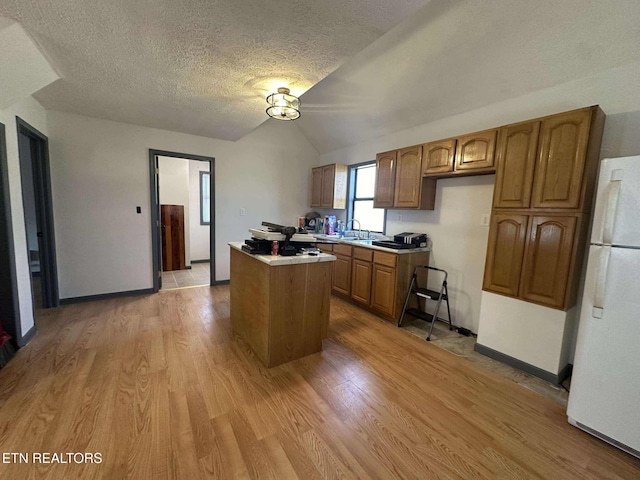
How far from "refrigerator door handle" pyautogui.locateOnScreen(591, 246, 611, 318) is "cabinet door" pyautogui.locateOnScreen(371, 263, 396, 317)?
5.51ft

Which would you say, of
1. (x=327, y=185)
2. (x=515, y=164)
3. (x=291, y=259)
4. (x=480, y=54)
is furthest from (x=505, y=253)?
(x=327, y=185)

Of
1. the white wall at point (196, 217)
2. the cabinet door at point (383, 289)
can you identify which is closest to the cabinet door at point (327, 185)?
the cabinet door at point (383, 289)

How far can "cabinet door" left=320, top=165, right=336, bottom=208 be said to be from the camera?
4.49m

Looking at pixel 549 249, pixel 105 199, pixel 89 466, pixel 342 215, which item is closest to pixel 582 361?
pixel 549 249

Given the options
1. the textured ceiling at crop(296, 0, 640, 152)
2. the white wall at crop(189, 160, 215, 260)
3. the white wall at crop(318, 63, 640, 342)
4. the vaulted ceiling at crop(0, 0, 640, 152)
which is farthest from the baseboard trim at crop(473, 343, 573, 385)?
the white wall at crop(189, 160, 215, 260)

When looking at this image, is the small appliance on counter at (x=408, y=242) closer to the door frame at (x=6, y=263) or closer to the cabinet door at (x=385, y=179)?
the cabinet door at (x=385, y=179)

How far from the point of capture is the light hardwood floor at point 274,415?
137 centimetres

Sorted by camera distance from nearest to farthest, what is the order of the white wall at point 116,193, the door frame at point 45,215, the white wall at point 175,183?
the door frame at point 45,215, the white wall at point 116,193, the white wall at point 175,183

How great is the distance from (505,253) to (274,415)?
2.31 m

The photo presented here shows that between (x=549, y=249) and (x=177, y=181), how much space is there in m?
5.85

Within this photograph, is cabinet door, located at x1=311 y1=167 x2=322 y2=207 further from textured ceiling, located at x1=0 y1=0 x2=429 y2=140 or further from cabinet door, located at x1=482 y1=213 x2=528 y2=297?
cabinet door, located at x1=482 y1=213 x2=528 y2=297

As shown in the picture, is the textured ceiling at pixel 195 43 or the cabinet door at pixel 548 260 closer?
the textured ceiling at pixel 195 43

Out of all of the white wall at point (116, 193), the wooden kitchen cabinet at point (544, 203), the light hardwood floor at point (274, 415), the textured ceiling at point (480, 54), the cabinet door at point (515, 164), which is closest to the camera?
the light hardwood floor at point (274, 415)

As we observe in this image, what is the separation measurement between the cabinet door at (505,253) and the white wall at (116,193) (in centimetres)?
366
